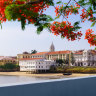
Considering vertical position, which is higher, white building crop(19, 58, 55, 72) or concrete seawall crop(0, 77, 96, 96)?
concrete seawall crop(0, 77, 96, 96)

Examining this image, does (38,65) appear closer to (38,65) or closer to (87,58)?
(38,65)

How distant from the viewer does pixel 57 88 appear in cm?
302

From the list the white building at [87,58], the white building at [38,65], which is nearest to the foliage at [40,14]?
the white building at [38,65]

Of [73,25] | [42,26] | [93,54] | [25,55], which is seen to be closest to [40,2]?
[42,26]

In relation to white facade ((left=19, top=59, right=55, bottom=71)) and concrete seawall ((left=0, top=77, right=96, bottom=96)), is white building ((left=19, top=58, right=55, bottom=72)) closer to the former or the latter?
white facade ((left=19, top=59, right=55, bottom=71))

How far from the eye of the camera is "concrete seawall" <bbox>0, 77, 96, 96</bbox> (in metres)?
2.48

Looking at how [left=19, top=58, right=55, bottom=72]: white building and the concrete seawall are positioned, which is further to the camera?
[left=19, top=58, right=55, bottom=72]: white building

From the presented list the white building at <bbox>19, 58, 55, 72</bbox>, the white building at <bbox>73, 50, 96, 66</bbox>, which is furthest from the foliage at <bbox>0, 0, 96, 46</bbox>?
the white building at <bbox>73, 50, 96, 66</bbox>

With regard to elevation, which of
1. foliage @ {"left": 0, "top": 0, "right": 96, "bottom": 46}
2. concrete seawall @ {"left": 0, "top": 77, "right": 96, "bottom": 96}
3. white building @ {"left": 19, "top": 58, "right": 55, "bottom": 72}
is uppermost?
foliage @ {"left": 0, "top": 0, "right": 96, "bottom": 46}

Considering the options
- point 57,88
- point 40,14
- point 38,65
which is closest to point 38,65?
point 38,65

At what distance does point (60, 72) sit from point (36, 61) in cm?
640

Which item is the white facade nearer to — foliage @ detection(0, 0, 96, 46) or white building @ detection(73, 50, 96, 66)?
white building @ detection(73, 50, 96, 66)

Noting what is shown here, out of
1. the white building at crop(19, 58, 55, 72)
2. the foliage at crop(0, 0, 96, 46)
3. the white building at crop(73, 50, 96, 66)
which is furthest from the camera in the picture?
the white building at crop(73, 50, 96, 66)

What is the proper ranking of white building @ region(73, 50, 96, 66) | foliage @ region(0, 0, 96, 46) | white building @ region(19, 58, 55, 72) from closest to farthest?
foliage @ region(0, 0, 96, 46) → white building @ region(19, 58, 55, 72) → white building @ region(73, 50, 96, 66)
